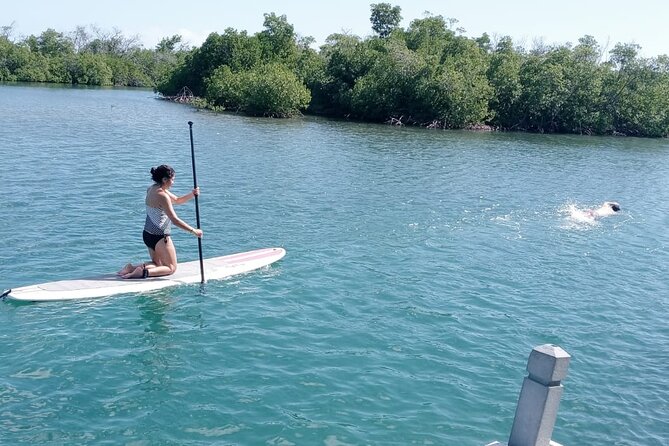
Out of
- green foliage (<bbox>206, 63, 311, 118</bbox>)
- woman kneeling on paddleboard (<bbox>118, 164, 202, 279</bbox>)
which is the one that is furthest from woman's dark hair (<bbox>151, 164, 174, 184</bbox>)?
green foliage (<bbox>206, 63, 311, 118</bbox>)

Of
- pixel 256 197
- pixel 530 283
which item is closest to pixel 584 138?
pixel 256 197

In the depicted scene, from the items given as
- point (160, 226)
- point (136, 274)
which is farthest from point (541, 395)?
point (136, 274)

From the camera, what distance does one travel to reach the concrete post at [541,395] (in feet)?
19.0

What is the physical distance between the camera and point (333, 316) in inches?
531

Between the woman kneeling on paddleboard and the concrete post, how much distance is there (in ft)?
29.9

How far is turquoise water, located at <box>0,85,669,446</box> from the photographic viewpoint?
971 cm

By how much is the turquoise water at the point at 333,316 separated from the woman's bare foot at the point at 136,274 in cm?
58

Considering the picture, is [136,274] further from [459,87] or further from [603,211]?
[459,87]

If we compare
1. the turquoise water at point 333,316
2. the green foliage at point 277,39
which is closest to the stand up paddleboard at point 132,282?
the turquoise water at point 333,316

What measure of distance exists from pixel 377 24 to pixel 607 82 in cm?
4080

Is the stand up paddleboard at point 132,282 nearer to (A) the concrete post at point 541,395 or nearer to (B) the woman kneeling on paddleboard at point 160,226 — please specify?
(B) the woman kneeling on paddleboard at point 160,226

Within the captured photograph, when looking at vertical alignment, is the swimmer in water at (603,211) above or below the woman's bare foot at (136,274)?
above

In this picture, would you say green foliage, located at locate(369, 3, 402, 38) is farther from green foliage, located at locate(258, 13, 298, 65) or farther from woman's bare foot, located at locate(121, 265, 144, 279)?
woman's bare foot, located at locate(121, 265, 144, 279)

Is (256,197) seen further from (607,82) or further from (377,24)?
(377,24)
